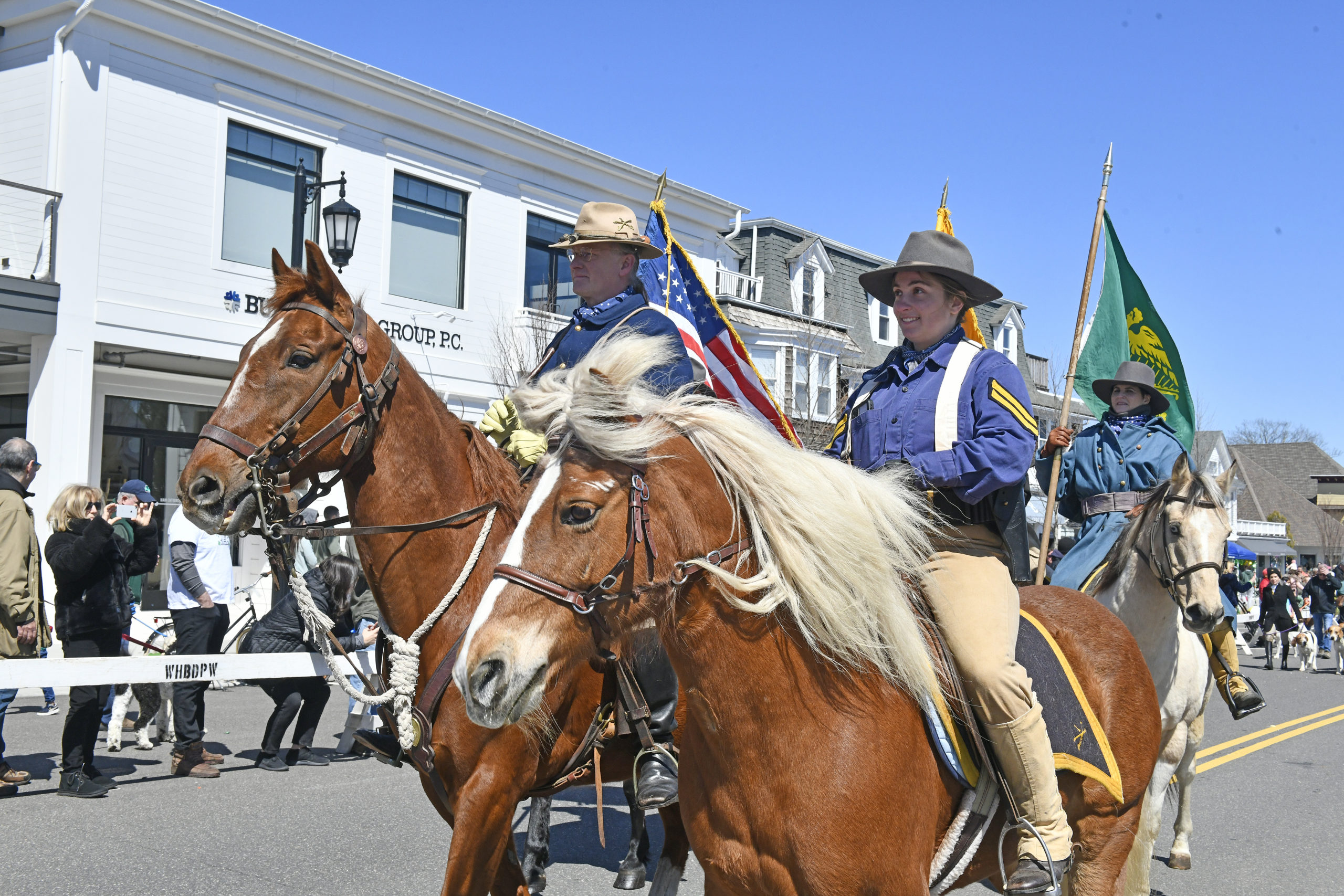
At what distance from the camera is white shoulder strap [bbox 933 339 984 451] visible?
11.1 ft

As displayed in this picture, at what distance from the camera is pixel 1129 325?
7.32 meters

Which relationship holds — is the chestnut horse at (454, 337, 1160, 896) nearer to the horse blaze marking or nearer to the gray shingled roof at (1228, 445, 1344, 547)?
the horse blaze marking

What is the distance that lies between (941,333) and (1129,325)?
14.0 feet

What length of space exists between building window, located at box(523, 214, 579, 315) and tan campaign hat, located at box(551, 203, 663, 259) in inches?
597

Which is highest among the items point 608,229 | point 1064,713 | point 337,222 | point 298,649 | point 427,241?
point 427,241

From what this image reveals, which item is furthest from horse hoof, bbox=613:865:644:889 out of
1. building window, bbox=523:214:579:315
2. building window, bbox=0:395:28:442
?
building window, bbox=523:214:579:315

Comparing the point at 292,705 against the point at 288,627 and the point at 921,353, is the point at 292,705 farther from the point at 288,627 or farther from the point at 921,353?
the point at 921,353

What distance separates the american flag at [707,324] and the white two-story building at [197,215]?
7290 mm

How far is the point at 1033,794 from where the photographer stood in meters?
3.25

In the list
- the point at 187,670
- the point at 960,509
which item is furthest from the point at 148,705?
the point at 960,509

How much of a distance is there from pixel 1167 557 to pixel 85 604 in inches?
291

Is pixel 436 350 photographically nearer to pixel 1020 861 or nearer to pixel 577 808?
pixel 577 808

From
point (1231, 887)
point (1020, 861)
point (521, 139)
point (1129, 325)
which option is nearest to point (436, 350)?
point (521, 139)

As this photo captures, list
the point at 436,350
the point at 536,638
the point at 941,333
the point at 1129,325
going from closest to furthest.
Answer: the point at 536,638 → the point at 941,333 → the point at 1129,325 → the point at 436,350
